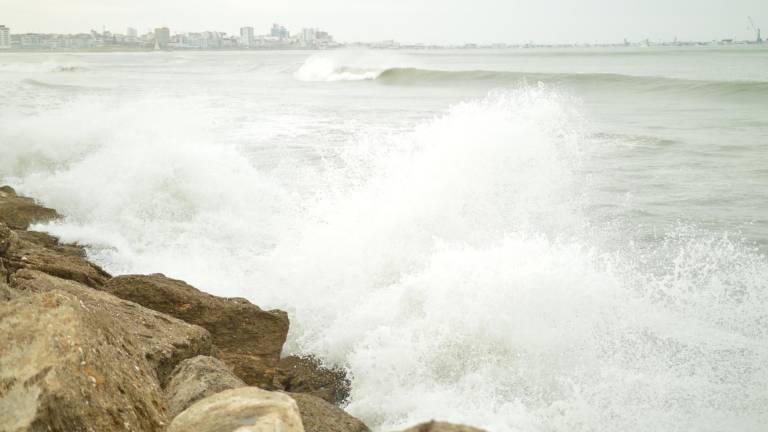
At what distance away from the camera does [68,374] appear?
2.05 m

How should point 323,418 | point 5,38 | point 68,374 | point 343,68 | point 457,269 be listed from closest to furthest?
1. point 68,374
2. point 323,418
3. point 457,269
4. point 343,68
5. point 5,38

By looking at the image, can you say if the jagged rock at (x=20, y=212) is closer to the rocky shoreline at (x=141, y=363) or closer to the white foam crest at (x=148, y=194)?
the white foam crest at (x=148, y=194)

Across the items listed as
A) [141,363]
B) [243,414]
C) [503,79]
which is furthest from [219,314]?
[503,79]

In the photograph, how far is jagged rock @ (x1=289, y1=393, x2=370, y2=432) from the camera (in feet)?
10.9

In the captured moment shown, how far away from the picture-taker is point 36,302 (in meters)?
2.32

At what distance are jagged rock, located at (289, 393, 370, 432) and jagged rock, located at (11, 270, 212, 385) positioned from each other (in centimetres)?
76

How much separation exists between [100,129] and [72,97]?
11.7 metres

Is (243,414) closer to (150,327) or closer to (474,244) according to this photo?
(150,327)

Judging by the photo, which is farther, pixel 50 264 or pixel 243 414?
pixel 50 264

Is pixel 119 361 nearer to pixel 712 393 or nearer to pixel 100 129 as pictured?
pixel 712 393

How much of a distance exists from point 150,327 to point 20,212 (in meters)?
4.68

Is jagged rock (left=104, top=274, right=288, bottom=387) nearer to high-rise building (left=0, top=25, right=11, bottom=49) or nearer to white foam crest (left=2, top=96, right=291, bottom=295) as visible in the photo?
white foam crest (left=2, top=96, right=291, bottom=295)

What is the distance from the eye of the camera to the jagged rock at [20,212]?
750 cm

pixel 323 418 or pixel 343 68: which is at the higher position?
pixel 343 68
